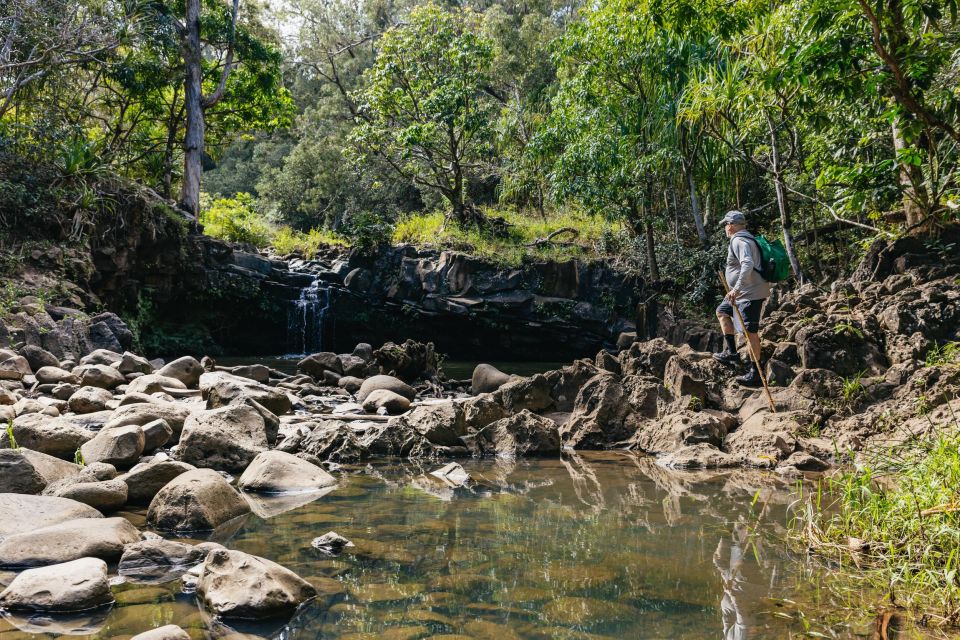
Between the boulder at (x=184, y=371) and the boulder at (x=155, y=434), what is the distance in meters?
3.92

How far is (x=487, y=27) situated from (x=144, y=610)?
22832 millimetres

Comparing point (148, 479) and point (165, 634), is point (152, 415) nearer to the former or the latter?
point (148, 479)

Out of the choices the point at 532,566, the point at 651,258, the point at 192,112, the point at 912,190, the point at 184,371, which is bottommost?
the point at 532,566

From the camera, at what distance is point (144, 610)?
2951 millimetres

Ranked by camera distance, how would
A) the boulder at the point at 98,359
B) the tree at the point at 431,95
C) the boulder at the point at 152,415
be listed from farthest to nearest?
the tree at the point at 431,95 < the boulder at the point at 98,359 < the boulder at the point at 152,415

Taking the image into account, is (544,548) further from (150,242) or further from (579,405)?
(150,242)

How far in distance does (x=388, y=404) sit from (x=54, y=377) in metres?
4.31

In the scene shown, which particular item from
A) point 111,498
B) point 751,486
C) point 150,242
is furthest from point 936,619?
point 150,242

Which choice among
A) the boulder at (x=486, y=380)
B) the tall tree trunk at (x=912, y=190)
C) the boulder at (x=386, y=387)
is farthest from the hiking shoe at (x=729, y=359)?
the boulder at (x=386, y=387)

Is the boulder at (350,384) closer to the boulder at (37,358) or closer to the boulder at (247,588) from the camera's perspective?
the boulder at (37,358)

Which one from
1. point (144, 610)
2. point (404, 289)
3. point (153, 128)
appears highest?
point (153, 128)

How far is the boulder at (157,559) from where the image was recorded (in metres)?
3.38

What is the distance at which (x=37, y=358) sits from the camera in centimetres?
988

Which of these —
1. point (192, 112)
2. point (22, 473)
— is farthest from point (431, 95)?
point (22, 473)
